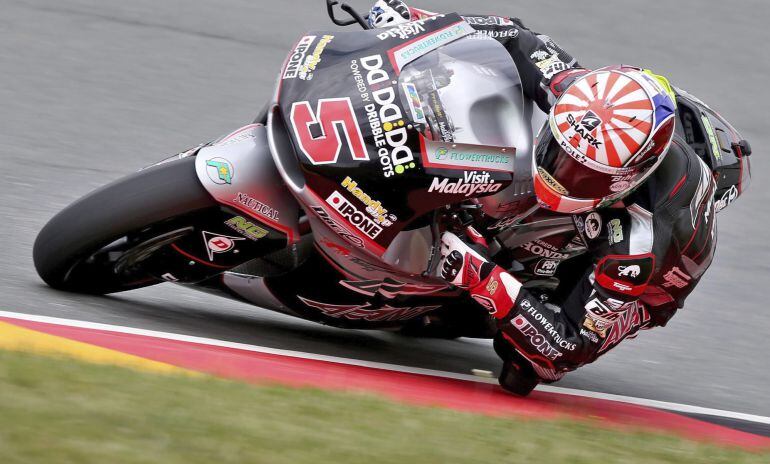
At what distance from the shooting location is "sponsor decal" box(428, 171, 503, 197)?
13.2 feet

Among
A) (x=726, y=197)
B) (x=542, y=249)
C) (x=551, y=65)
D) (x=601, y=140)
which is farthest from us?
(x=726, y=197)

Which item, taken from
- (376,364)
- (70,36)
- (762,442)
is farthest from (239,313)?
(70,36)

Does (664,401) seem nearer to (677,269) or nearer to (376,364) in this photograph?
(677,269)

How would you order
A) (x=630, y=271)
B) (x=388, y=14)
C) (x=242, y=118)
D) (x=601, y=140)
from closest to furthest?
(x=601, y=140), (x=630, y=271), (x=388, y=14), (x=242, y=118)

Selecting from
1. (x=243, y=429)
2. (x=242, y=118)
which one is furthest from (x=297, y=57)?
(x=242, y=118)

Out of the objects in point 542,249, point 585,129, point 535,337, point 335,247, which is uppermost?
point 585,129

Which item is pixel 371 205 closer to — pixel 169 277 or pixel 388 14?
pixel 169 277

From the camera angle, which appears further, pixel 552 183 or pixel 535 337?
pixel 535 337

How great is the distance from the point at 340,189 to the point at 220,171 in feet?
1.36

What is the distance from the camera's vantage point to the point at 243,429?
2994mm

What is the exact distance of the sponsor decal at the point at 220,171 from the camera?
13.4ft

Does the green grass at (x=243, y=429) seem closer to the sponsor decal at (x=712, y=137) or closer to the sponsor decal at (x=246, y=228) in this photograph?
the sponsor decal at (x=246, y=228)

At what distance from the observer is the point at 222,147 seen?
4195 millimetres

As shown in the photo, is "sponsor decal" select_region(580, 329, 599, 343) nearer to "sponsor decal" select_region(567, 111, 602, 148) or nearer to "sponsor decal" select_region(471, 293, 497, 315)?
"sponsor decal" select_region(471, 293, 497, 315)
